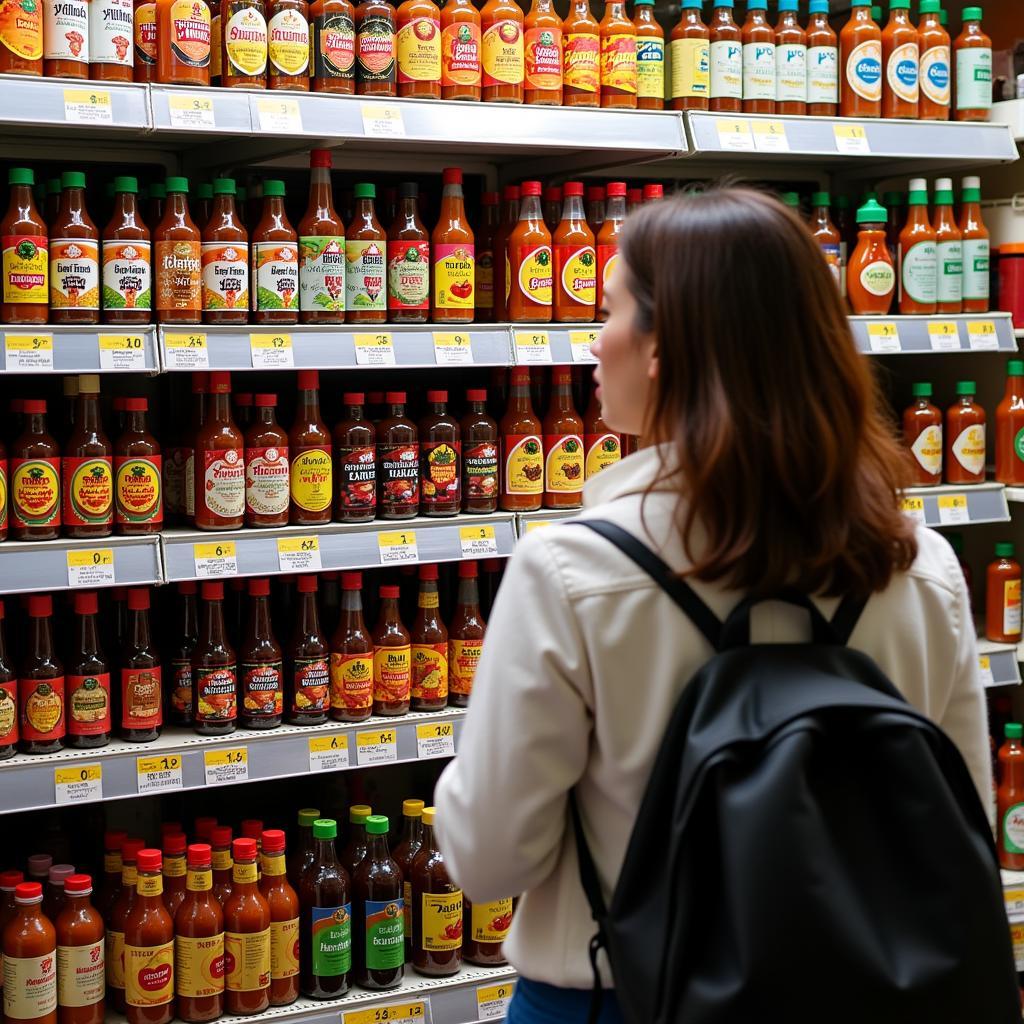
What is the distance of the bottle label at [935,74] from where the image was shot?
10.7 feet

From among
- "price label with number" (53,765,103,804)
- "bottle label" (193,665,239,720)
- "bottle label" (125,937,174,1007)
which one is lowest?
"bottle label" (125,937,174,1007)

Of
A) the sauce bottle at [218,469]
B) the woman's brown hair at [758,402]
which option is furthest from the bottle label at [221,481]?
the woman's brown hair at [758,402]

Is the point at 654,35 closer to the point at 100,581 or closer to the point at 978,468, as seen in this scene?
the point at 978,468

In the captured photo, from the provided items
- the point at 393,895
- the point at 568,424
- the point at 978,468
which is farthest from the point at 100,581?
the point at 978,468

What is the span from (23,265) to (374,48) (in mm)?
769

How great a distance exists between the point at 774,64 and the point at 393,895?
1.93 m

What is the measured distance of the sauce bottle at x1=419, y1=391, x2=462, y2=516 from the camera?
2871 millimetres

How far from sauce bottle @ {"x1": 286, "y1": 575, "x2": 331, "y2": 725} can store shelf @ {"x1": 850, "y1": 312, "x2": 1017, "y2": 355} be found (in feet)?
4.46

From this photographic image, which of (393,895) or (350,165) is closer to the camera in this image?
(393,895)

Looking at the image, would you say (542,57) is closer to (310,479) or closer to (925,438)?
(310,479)

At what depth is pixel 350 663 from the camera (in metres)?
2.80

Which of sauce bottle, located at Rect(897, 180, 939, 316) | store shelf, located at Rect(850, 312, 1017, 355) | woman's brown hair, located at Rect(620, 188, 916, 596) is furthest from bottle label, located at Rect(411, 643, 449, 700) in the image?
woman's brown hair, located at Rect(620, 188, 916, 596)

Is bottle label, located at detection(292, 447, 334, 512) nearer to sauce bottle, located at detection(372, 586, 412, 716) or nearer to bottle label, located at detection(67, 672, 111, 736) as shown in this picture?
sauce bottle, located at detection(372, 586, 412, 716)

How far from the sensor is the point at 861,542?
4.11 ft
